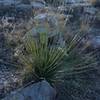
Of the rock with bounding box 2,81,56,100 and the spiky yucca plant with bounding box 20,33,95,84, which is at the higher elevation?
the spiky yucca plant with bounding box 20,33,95,84

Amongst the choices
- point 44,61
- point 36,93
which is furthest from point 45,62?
point 36,93

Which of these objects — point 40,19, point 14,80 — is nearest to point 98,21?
point 40,19

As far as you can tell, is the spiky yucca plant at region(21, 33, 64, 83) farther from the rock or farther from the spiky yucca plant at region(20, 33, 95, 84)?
the rock

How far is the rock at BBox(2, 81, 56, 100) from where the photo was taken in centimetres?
409

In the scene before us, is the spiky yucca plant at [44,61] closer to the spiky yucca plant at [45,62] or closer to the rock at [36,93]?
the spiky yucca plant at [45,62]

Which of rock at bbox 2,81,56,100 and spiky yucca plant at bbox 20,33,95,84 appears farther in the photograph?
spiky yucca plant at bbox 20,33,95,84

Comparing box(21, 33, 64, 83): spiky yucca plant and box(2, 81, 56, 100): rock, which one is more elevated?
box(21, 33, 64, 83): spiky yucca plant

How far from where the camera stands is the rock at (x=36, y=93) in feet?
13.4

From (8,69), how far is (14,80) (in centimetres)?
32

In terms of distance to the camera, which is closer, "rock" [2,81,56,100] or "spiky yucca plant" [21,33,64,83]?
"rock" [2,81,56,100]

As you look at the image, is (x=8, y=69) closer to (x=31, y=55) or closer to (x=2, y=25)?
(x=31, y=55)

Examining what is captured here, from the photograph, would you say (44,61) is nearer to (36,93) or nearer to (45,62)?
(45,62)

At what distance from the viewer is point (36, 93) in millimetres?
4160

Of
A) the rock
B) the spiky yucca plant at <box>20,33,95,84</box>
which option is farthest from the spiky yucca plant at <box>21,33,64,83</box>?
the rock
